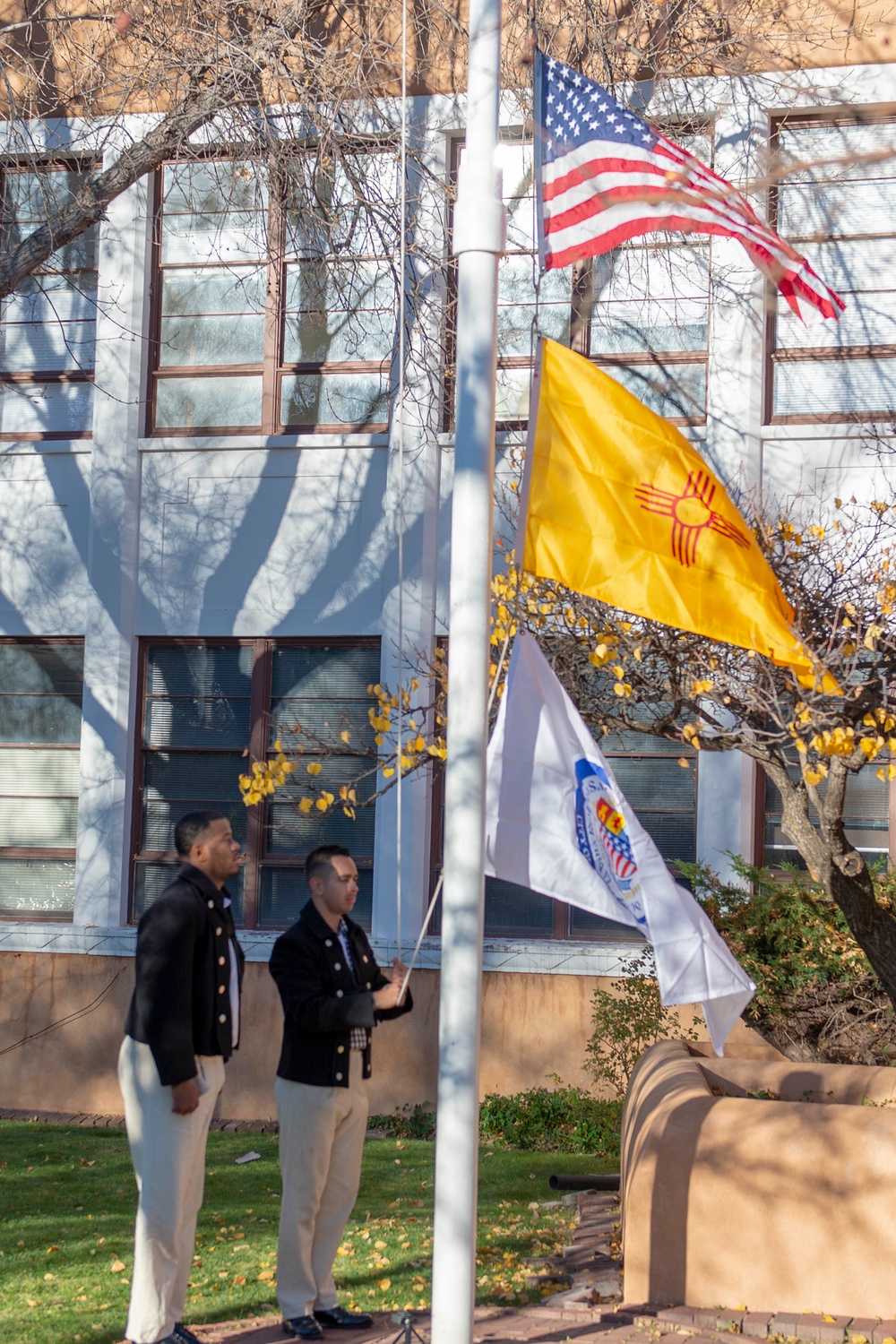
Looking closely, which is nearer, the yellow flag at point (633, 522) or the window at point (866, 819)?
the yellow flag at point (633, 522)

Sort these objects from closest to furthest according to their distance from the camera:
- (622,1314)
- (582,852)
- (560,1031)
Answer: (582,852), (622,1314), (560,1031)

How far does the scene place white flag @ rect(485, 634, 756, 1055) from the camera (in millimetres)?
5141

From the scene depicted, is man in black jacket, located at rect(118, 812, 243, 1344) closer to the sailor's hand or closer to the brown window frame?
the sailor's hand

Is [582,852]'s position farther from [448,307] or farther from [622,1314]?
[448,307]

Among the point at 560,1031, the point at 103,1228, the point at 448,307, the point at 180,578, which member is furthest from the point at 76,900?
the point at 448,307

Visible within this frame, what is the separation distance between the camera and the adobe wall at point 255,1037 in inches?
449

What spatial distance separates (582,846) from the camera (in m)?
5.23

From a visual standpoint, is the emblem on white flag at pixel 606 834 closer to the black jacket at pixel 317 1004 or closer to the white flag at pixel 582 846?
the white flag at pixel 582 846

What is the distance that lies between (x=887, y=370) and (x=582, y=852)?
7.72 m

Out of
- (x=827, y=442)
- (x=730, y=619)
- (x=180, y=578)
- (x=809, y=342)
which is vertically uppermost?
(x=809, y=342)

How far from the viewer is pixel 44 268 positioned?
13.0 meters

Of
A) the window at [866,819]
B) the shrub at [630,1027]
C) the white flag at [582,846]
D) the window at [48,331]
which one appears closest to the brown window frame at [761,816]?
the window at [866,819]

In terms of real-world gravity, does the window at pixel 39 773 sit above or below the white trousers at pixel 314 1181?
above

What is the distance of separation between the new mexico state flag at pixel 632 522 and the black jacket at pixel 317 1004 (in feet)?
6.31
